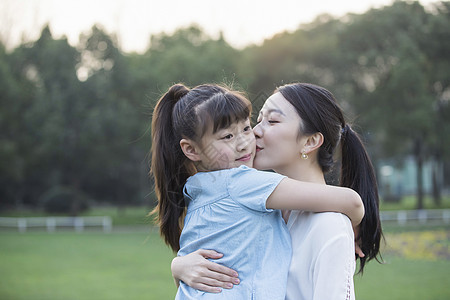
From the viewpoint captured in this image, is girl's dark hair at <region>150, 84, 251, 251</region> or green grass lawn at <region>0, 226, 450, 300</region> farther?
green grass lawn at <region>0, 226, 450, 300</region>

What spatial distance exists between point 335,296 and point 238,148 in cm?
65

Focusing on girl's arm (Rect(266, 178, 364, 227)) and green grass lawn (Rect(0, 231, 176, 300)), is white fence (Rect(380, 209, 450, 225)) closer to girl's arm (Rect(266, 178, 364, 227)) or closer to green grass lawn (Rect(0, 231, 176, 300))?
green grass lawn (Rect(0, 231, 176, 300))

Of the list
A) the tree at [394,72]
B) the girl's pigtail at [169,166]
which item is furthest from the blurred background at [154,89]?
the girl's pigtail at [169,166]

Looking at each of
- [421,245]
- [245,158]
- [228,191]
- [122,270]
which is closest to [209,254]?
[228,191]

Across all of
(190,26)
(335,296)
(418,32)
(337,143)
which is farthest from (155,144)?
(190,26)

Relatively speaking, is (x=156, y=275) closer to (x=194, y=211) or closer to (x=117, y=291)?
(x=117, y=291)

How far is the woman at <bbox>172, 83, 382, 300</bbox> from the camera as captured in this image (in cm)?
161

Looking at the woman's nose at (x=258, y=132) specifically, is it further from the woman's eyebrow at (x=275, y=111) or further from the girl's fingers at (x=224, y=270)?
the girl's fingers at (x=224, y=270)

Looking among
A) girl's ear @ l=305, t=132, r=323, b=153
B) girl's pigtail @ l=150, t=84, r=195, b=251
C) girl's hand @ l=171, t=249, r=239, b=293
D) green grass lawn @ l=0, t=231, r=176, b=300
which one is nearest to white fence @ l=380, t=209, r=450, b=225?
green grass lawn @ l=0, t=231, r=176, b=300

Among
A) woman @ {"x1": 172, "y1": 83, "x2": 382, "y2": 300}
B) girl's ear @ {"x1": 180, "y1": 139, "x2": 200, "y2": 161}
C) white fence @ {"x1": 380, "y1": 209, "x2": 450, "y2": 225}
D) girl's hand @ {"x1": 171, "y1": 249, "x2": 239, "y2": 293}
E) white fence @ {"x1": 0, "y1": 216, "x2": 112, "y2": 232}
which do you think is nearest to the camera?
woman @ {"x1": 172, "y1": 83, "x2": 382, "y2": 300}

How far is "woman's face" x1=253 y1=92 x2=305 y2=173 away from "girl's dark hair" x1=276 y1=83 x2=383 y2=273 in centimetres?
3

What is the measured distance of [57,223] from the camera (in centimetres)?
1895

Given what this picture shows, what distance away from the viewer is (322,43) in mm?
20781

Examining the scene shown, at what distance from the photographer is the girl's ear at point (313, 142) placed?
1.90 meters
